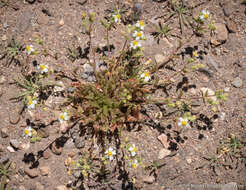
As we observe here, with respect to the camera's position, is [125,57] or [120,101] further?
[125,57]

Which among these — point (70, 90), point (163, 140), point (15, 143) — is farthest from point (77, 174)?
point (163, 140)

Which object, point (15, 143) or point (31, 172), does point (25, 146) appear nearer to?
point (15, 143)

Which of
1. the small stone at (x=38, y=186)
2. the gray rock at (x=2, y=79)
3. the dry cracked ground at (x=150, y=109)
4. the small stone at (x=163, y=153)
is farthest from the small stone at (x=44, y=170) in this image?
the small stone at (x=163, y=153)

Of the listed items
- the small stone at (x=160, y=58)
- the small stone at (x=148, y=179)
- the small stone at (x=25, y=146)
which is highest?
the small stone at (x=160, y=58)

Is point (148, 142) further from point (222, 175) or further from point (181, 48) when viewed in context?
point (181, 48)

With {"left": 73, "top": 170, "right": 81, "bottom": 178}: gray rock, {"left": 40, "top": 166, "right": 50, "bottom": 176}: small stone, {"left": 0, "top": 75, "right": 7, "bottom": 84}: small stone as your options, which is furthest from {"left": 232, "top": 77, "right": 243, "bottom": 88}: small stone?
{"left": 0, "top": 75, "right": 7, "bottom": 84}: small stone

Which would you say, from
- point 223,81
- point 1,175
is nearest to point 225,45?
point 223,81

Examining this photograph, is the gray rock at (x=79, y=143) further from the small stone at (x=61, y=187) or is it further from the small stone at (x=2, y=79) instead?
the small stone at (x=2, y=79)

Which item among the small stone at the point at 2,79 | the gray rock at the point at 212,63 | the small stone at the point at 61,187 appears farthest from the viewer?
the gray rock at the point at 212,63

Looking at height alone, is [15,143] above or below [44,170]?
→ above
